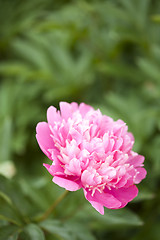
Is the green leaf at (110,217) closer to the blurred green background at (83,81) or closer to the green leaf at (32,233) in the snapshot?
the blurred green background at (83,81)

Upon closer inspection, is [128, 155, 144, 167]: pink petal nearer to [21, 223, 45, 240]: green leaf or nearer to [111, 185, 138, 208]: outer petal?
[111, 185, 138, 208]: outer petal

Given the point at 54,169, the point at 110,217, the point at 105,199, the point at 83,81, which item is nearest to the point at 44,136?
the point at 54,169

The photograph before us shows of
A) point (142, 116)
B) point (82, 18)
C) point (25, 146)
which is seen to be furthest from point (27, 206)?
point (82, 18)

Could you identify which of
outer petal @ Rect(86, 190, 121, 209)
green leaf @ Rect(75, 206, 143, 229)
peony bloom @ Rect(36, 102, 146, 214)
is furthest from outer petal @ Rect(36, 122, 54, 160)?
green leaf @ Rect(75, 206, 143, 229)

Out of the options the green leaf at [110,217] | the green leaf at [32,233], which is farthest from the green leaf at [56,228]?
the green leaf at [110,217]

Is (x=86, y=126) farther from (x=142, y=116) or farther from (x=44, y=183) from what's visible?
(x=142, y=116)

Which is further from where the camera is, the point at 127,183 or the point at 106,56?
the point at 106,56
